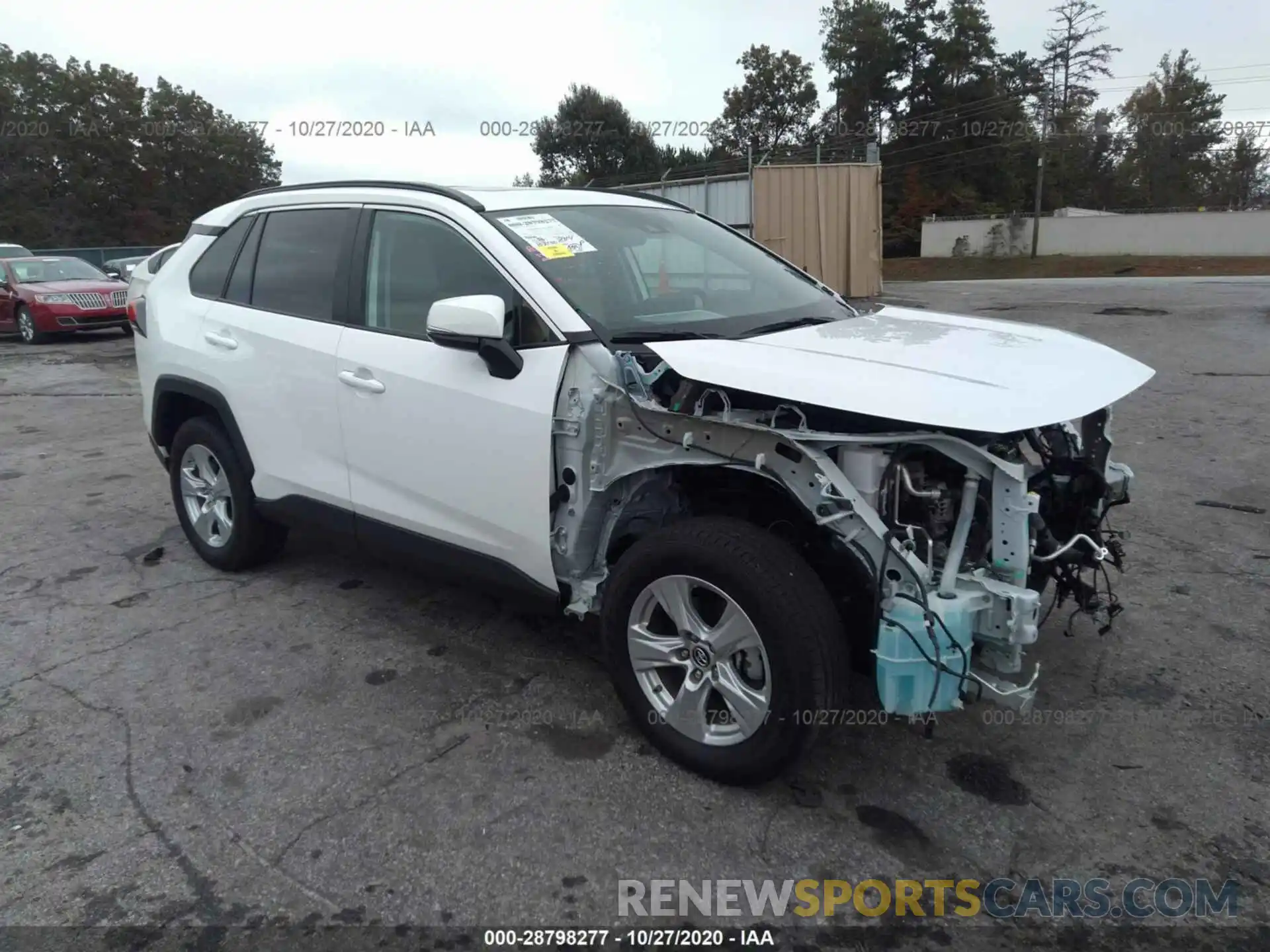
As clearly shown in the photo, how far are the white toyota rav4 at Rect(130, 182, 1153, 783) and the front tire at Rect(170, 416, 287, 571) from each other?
14cm

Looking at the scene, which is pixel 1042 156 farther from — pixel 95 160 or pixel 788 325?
pixel 788 325

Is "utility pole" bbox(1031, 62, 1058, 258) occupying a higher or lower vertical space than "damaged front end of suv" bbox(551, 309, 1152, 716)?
higher

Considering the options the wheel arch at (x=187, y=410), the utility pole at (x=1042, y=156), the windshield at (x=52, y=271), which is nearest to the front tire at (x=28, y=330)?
the windshield at (x=52, y=271)

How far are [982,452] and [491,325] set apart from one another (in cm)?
155

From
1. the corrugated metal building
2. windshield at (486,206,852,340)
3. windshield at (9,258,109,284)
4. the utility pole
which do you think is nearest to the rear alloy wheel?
windshield at (9,258,109,284)

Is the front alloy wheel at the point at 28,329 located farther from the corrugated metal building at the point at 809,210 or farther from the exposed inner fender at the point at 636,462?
the exposed inner fender at the point at 636,462

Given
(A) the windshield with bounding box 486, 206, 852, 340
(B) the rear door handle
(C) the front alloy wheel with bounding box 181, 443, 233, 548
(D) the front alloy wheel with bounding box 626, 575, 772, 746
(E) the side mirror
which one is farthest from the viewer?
(C) the front alloy wheel with bounding box 181, 443, 233, 548

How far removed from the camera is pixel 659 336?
322cm

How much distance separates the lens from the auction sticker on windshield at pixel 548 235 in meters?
3.46

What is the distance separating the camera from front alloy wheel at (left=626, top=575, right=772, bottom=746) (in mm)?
2814

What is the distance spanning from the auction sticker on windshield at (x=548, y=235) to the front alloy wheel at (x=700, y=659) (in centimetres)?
134

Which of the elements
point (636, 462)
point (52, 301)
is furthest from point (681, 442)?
point (52, 301)

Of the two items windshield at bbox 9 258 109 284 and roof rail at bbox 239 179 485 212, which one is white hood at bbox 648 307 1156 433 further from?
windshield at bbox 9 258 109 284

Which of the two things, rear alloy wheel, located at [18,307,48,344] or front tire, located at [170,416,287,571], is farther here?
rear alloy wheel, located at [18,307,48,344]
